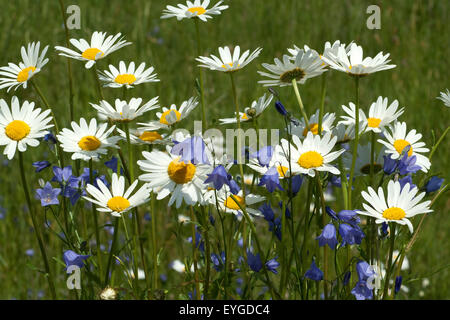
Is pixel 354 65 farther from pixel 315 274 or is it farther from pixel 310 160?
pixel 315 274

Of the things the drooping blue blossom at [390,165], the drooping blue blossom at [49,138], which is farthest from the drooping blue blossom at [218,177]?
the drooping blue blossom at [49,138]

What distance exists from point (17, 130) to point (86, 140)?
199 millimetres

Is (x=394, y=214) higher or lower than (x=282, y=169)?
lower

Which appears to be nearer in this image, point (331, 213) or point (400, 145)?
point (331, 213)

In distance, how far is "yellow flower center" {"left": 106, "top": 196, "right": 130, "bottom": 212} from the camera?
145cm

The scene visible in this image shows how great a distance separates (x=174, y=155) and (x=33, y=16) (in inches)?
130

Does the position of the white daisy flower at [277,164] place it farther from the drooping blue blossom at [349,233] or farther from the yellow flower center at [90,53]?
the yellow flower center at [90,53]

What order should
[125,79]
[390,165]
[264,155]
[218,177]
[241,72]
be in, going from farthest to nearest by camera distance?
1. [241,72]
2. [125,79]
3. [390,165]
4. [264,155]
5. [218,177]

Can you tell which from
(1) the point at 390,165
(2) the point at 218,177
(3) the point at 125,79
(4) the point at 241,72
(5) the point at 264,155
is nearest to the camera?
(2) the point at 218,177

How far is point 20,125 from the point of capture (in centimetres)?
148

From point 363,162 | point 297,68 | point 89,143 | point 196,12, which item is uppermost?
point 196,12

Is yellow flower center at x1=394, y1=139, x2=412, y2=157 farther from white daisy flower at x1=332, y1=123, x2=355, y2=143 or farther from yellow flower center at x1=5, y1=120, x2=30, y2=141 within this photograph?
yellow flower center at x1=5, y1=120, x2=30, y2=141

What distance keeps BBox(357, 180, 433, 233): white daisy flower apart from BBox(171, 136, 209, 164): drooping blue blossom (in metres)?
0.43

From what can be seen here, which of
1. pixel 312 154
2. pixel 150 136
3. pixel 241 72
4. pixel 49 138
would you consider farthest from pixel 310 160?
pixel 241 72
